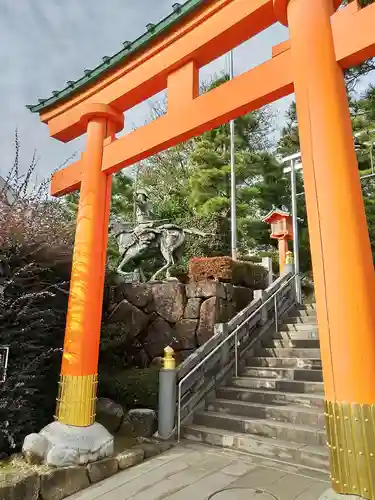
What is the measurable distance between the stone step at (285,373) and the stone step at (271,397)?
47cm

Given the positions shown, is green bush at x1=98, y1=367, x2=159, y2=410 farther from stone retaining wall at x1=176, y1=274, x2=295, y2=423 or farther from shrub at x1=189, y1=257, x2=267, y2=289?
shrub at x1=189, y1=257, x2=267, y2=289

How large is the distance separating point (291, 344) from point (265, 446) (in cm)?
299

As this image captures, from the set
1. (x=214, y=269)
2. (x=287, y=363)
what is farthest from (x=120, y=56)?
(x=287, y=363)

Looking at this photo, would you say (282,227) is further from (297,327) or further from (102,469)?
(102,469)

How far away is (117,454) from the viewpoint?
4422 millimetres

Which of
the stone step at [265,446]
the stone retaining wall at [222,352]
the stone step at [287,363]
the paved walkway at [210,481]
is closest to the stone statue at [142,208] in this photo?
the stone retaining wall at [222,352]

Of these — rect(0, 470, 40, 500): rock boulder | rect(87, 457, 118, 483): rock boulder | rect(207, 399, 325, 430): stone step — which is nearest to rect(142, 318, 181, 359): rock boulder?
rect(207, 399, 325, 430): stone step

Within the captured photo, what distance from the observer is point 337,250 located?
8.86 feet

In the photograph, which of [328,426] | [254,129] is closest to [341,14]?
[328,426]

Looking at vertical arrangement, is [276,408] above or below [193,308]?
below

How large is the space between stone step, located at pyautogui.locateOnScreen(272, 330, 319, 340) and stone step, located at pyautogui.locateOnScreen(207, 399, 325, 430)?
7.15 ft

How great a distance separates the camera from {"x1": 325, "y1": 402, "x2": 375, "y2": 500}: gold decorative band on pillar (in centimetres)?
237

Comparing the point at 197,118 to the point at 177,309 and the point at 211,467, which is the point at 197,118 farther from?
the point at 177,309

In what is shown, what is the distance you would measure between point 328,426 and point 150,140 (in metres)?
3.49
